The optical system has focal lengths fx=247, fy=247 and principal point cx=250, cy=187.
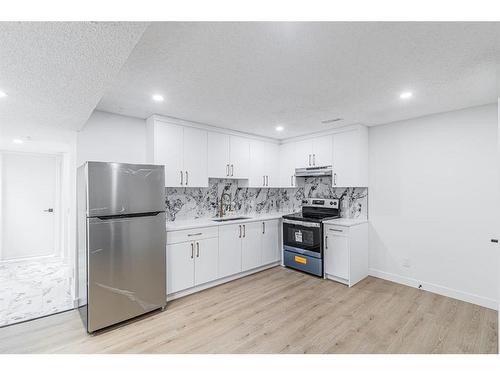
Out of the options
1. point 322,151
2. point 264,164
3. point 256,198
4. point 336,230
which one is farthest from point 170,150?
point 336,230

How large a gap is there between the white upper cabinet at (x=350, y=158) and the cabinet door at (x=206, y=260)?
215 centimetres

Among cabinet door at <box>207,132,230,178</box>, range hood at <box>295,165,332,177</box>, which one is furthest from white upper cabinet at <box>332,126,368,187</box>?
cabinet door at <box>207,132,230,178</box>

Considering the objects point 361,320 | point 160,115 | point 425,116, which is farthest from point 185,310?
point 425,116

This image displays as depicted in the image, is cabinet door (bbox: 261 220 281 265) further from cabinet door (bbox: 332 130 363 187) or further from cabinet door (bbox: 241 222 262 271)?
cabinet door (bbox: 332 130 363 187)

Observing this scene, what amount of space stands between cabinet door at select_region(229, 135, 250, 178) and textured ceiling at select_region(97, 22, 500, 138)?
89 centimetres

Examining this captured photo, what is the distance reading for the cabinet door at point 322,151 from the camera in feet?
13.4

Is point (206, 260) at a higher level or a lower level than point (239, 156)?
lower

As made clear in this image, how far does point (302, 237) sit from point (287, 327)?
1.69 m

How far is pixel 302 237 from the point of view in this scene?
3.95 metres

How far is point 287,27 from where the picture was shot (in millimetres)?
1489

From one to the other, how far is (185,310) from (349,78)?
9.56ft

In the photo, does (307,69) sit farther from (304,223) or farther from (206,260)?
(206,260)

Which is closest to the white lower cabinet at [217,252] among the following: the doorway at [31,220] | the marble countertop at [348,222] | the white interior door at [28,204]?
the marble countertop at [348,222]
